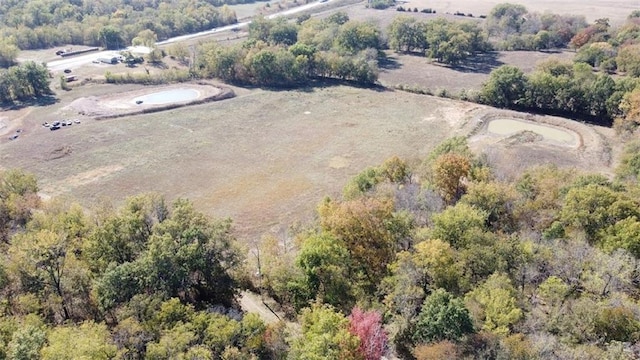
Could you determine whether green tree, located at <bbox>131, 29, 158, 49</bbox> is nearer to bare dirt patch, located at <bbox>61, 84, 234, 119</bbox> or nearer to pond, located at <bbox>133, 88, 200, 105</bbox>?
bare dirt patch, located at <bbox>61, 84, 234, 119</bbox>

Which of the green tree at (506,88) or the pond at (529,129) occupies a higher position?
the green tree at (506,88)

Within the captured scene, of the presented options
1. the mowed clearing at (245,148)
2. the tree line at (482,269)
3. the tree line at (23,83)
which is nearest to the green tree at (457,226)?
the tree line at (482,269)

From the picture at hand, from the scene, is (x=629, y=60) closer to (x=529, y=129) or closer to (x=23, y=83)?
(x=529, y=129)

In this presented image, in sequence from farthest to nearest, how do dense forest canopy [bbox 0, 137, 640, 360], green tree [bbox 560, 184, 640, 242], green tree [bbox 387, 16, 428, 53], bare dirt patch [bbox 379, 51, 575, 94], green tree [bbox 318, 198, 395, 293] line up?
green tree [bbox 387, 16, 428, 53], bare dirt patch [bbox 379, 51, 575, 94], green tree [bbox 560, 184, 640, 242], green tree [bbox 318, 198, 395, 293], dense forest canopy [bbox 0, 137, 640, 360]

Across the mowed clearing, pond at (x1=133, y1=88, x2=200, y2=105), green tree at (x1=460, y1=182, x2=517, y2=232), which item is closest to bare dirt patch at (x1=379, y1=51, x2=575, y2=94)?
the mowed clearing

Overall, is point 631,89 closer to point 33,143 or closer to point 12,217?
point 12,217

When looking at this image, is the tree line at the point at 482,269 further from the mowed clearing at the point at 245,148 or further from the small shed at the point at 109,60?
the small shed at the point at 109,60

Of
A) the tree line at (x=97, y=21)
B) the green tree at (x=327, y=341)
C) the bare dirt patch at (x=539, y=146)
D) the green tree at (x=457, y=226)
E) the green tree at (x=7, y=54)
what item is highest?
the tree line at (x=97, y=21)
